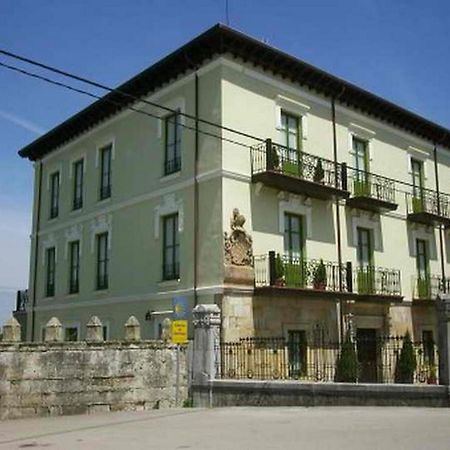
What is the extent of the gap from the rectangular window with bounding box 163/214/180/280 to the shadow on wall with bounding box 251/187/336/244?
8.54ft

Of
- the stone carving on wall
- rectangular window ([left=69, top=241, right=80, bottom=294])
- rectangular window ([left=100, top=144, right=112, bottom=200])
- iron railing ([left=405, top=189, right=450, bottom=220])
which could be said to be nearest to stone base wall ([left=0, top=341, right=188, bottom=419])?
the stone carving on wall

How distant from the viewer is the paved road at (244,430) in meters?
9.80

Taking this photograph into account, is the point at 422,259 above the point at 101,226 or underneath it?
underneath

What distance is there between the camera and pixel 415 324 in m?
24.0

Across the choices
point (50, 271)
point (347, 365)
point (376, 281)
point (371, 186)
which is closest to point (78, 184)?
point (50, 271)

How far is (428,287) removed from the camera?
24656 millimetres

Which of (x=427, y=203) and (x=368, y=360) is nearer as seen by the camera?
(x=368, y=360)

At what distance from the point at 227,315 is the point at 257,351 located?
1243 mm

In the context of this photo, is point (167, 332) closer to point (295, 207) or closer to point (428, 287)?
point (295, 207)

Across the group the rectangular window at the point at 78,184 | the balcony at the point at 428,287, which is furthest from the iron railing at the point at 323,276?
the rectangular window at the point at 78,184

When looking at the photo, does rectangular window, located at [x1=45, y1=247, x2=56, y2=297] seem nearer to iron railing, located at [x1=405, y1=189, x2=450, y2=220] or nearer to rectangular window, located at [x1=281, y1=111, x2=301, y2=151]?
rectangular window, located at [x1=281, y1=111, x2=301, y2=151]

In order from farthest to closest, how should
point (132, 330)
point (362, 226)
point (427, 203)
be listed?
point (427, 203)
point (362, 226)
point (132, 330)

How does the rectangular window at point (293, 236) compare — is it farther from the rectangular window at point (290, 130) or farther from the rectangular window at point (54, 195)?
the rectangular window at point (54, 195)

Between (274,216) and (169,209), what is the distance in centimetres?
325
